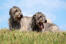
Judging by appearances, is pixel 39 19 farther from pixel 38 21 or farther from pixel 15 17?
pixel 15 17

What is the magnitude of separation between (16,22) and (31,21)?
0.96 metres

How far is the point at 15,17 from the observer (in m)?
11.6

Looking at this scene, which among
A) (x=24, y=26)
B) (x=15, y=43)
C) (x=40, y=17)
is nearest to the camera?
(x=15, y=43)

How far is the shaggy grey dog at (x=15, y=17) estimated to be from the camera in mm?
11463

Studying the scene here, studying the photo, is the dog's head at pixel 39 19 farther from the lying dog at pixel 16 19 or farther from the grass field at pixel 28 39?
the grass field at pixel 28 39

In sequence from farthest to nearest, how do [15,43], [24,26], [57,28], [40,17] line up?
1. [57,28]
2. [24,26]
3. [40,17]
4. [15,43]

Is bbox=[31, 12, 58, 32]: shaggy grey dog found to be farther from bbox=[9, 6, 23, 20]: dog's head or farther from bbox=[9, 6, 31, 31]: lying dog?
bbox=[9, 6, 23, 20]: dog's head

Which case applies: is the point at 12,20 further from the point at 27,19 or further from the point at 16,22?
the point at 27,19

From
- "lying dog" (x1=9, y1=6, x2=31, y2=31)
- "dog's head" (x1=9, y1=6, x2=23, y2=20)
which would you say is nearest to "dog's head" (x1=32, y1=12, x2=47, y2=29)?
"lying dog" (x1=9, y1=6, x2=31, y2=31)

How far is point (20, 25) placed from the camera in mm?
11875

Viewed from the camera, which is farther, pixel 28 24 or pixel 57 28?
pixel 57 28

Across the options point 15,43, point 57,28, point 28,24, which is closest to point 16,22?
Answer: point 28,24

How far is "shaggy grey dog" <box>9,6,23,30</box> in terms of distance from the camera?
11.5 meters

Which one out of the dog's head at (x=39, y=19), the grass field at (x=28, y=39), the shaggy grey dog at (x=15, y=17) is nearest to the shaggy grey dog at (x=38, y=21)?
the dog's head at (x=39, y=19)
